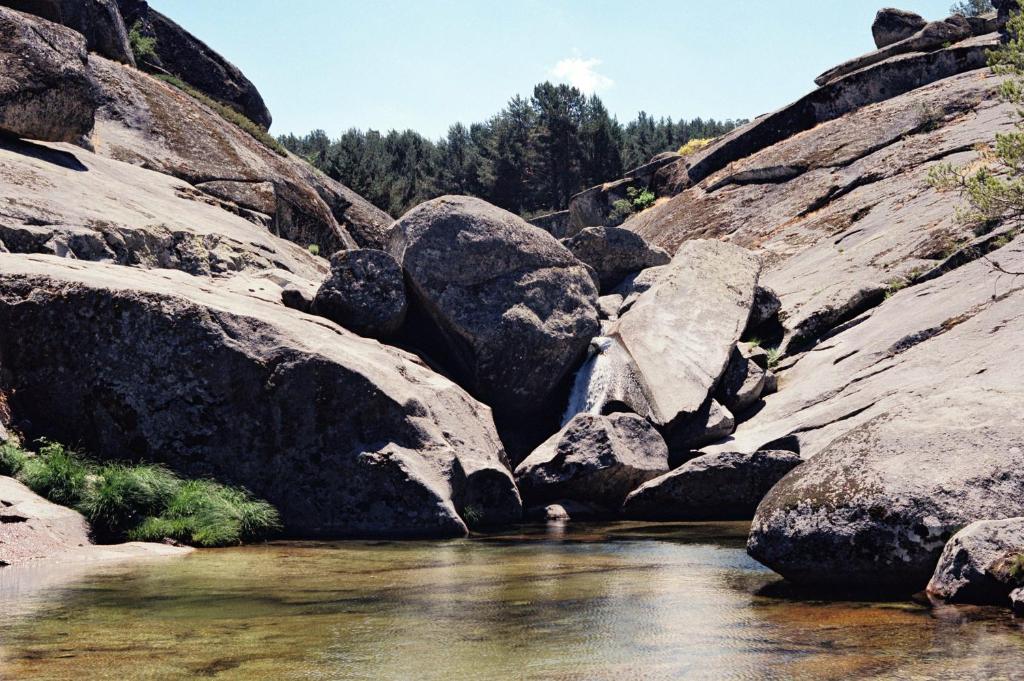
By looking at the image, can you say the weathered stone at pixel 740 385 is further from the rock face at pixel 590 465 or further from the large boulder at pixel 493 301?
the rock face at pixel 590 465

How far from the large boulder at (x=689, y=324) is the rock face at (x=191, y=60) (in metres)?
23.1

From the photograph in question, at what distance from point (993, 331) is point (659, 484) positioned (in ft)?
19.1

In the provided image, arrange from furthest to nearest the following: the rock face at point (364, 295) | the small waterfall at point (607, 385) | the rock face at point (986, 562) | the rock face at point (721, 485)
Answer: the small waterfall at point (607, 385), the rock face at point (364, 295), the rock face at point (721, 485), the rock face at point (986, 562)

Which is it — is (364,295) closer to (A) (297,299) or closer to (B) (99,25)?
(A) (297,299)

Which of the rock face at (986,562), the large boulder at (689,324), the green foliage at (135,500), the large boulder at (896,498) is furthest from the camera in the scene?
the large boulder at (689,324)

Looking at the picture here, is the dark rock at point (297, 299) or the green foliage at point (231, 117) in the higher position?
the green foliage at point (231, 117)

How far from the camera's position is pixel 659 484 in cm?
1395

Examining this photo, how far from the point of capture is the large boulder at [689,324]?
54.5 feet

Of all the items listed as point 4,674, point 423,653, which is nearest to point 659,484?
point 423,653

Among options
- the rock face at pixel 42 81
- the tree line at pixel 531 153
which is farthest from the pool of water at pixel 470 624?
the tree line at pixel 531 153

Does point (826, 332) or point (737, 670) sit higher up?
point (826, 332)

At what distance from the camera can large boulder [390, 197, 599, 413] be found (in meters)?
16.2

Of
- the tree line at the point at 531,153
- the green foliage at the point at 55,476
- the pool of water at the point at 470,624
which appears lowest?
the pool of water at the point at 470,624

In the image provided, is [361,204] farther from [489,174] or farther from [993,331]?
[489,174]
